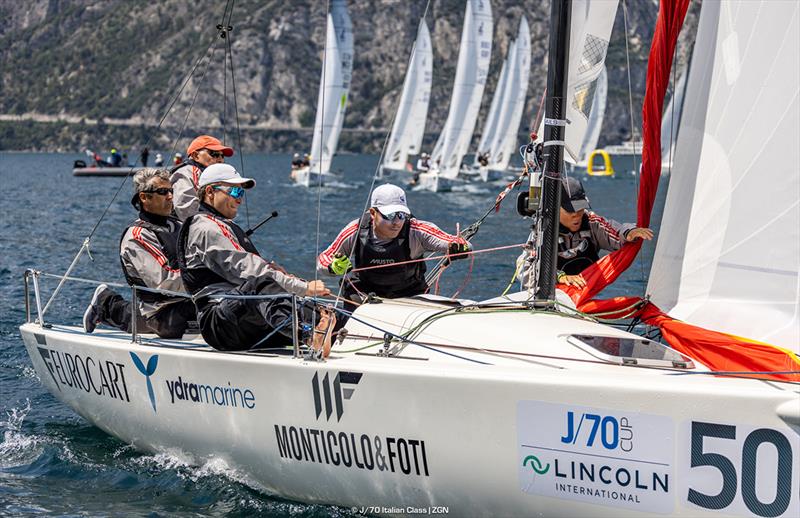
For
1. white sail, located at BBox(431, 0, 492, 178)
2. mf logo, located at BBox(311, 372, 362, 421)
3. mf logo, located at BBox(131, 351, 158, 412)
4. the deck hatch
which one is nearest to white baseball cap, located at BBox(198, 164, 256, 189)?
mf logo, located at BBox(131, 351, 158, 412)

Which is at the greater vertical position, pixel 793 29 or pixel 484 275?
pixel 793 29

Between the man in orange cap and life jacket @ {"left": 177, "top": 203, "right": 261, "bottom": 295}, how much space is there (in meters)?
1.01

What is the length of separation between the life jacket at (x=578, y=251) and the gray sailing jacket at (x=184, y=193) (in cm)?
221

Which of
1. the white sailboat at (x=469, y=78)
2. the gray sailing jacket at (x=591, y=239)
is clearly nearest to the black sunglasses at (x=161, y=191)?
the gray sailing jacket at (x=591, y=239)

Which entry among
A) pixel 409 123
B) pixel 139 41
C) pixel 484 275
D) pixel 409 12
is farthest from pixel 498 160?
pixel 139 41

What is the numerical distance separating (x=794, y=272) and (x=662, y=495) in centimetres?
118

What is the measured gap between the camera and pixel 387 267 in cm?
564

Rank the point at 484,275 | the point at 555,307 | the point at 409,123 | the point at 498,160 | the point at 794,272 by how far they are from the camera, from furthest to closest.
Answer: the point at 498,160, the point at 409,123, the point at 484,275, the point at 555,307, the point at 794,272

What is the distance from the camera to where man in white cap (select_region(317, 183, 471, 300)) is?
540cm

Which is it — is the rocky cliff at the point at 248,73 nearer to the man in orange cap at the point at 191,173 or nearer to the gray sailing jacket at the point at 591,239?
the man in orange cap at the point at 191,173

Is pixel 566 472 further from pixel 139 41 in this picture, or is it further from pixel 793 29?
pixel 139 41

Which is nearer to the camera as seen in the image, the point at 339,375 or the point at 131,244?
the point at 339,375

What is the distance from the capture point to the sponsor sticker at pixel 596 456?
12.3 feet

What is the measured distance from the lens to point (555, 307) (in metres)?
4.98
